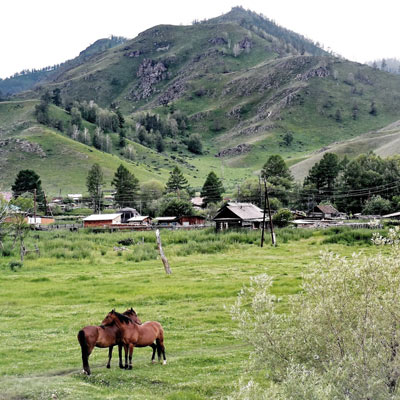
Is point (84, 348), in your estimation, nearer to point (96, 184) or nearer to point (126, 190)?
point (126, 190)

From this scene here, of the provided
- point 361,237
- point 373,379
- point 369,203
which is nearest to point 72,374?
point 373,379

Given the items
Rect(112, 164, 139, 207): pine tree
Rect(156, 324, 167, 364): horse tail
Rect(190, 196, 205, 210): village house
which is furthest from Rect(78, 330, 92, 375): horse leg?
Rect(112, 164, 139, 207): pine tree

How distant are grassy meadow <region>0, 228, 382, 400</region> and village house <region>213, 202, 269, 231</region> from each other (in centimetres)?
1965

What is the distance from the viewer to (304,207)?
120125 millimetres

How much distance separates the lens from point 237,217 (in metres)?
73.4

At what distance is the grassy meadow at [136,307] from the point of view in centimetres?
1156

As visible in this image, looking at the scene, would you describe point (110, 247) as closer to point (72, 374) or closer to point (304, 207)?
point (72, 374)

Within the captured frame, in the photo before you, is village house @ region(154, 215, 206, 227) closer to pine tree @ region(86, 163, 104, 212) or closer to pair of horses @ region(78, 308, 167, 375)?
pine tree @ region(86, 163, 104, 212)

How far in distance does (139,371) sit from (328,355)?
5795 mm

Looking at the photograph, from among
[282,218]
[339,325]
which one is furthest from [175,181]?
[339,325]

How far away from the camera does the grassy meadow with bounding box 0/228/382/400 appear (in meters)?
11.6

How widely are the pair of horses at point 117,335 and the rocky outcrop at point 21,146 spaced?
16384 centimetres

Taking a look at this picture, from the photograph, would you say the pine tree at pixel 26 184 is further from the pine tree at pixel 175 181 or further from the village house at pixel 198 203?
the village house at pixel 198 203

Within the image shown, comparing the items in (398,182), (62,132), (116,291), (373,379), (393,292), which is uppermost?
(62,132)
